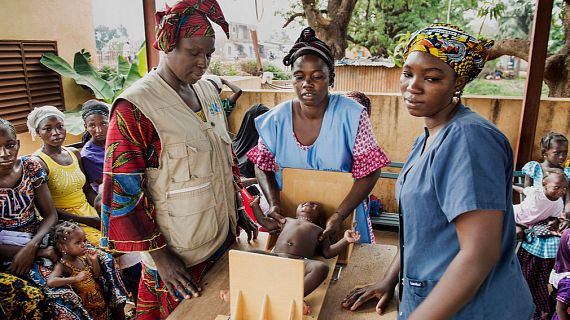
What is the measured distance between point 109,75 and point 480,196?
280 inches

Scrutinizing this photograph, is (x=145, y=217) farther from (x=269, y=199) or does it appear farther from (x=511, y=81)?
(x=511, y=81)

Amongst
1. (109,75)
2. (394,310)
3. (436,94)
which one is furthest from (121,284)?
(109,75)

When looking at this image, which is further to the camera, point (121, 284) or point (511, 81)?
point (511, 81)

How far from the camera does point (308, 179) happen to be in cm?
209

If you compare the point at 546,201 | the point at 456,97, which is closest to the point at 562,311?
the point at 546,201

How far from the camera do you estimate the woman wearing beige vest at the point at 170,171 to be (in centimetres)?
154

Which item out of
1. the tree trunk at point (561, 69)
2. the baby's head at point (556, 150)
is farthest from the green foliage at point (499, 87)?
the baby's head at point (556, 150)

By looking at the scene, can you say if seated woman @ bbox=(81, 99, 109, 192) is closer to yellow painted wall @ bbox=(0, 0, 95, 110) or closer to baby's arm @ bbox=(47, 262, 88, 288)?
baby's arm @ bbox=(47, 262, 88, 288)

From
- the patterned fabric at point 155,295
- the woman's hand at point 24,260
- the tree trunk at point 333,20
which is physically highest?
the tree trunk at point 333,20

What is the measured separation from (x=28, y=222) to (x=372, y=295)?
268cm

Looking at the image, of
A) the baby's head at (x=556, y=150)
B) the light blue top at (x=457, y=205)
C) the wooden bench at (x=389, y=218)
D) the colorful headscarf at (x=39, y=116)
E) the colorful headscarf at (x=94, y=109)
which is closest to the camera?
the light blue top at (x=457, y=205)

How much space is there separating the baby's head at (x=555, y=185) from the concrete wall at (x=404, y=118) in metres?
1.18

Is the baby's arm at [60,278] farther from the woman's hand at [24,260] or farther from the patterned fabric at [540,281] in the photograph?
the patterned fabric at [540,281]

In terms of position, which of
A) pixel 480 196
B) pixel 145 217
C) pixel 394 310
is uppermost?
pixel 480 196
